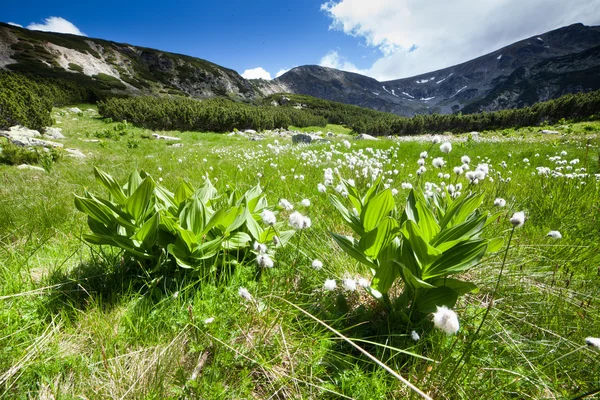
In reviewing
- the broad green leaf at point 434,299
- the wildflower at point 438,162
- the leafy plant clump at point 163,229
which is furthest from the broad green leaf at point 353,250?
the wildflower at point 438,162

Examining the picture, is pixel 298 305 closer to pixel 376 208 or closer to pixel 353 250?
pixel 353 250

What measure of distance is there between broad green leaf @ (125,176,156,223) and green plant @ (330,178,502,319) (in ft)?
4.69

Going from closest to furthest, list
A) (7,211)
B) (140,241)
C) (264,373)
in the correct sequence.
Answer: (264,373) → (140,241) → (7,211)

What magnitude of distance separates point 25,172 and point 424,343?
31.2 feet

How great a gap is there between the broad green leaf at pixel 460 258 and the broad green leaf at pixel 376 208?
0.45 meters

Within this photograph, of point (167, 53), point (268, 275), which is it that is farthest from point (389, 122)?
point (167, 53)

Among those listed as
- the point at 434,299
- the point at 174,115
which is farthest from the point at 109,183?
the point at 174,115

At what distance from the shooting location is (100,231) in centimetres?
190

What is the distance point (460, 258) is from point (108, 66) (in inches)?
3603

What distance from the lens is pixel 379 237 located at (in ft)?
5.60

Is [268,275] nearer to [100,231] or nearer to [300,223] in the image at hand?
[300,223]

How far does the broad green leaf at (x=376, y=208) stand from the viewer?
1.72 m

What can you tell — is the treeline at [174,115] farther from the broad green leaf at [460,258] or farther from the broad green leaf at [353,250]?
the broad green leaf at [460,258]

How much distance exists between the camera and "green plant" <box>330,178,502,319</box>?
147cm
